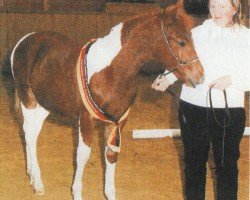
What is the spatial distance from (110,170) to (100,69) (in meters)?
0.79

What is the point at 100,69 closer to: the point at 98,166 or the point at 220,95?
the point at 220,95

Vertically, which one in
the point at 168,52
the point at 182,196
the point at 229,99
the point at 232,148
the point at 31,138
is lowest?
the point at 182,196

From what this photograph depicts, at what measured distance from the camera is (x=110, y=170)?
367 cm

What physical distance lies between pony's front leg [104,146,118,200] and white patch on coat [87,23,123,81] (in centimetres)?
60

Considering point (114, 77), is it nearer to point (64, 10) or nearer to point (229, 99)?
point (229, 99)

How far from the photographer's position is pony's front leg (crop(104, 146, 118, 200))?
3.62 metres

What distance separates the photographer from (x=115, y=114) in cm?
344

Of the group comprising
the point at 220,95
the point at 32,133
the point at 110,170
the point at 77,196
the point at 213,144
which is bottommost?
the point at 77,196

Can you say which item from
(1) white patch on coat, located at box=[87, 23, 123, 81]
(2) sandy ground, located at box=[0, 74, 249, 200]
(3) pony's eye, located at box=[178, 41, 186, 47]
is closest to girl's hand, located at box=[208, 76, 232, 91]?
(3) pony's eye, located at box=[178, 41, 186, 47]

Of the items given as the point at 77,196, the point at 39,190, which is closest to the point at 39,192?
the point at 39,190

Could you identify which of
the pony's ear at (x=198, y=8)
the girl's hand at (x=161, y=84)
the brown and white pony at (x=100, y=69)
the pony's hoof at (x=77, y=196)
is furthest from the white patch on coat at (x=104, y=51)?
the pony's ear at (x=198, y=8)

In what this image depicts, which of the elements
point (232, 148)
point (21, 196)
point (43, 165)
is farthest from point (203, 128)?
point (43, 165)

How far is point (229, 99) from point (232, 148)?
0.29 metres

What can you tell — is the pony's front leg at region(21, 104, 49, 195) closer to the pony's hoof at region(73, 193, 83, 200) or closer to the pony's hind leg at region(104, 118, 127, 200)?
the pony's hoof at region(73, 193, 83, 200)
